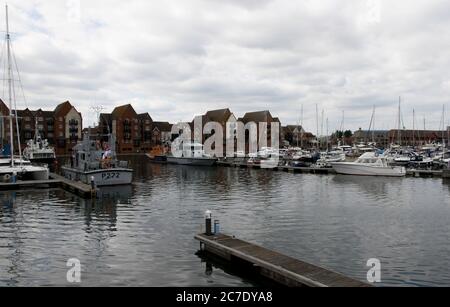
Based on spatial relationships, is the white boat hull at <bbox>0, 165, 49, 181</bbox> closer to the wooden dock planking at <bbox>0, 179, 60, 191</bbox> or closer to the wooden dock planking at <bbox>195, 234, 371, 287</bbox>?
the wooden dock planking at <bbox>0, 179, 60, 191</bbox>

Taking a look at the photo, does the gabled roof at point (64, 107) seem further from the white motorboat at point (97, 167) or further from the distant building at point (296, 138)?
the white motorboat at point (97, 167)

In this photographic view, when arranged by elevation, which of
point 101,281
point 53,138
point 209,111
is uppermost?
point 209,111

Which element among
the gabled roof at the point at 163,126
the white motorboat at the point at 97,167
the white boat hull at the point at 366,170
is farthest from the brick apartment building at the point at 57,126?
the white boat hull at the point at 366,170

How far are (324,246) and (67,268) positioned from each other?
1136 cm

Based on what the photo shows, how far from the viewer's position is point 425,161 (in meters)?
62.8

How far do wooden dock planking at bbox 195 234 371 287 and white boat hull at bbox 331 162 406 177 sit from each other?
4063 cm

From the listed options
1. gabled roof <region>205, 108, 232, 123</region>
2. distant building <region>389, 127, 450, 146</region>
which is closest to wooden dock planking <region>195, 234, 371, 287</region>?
gabled roof <region>205, 108, 232, 123</region>

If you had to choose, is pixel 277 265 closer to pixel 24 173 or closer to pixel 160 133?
pixel 24 173

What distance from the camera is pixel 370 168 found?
176 ft

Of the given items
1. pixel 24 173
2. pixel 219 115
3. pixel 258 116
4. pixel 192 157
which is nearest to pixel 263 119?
pixel 258 116

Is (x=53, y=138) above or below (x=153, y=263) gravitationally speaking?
above

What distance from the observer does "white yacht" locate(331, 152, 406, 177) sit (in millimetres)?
52406
